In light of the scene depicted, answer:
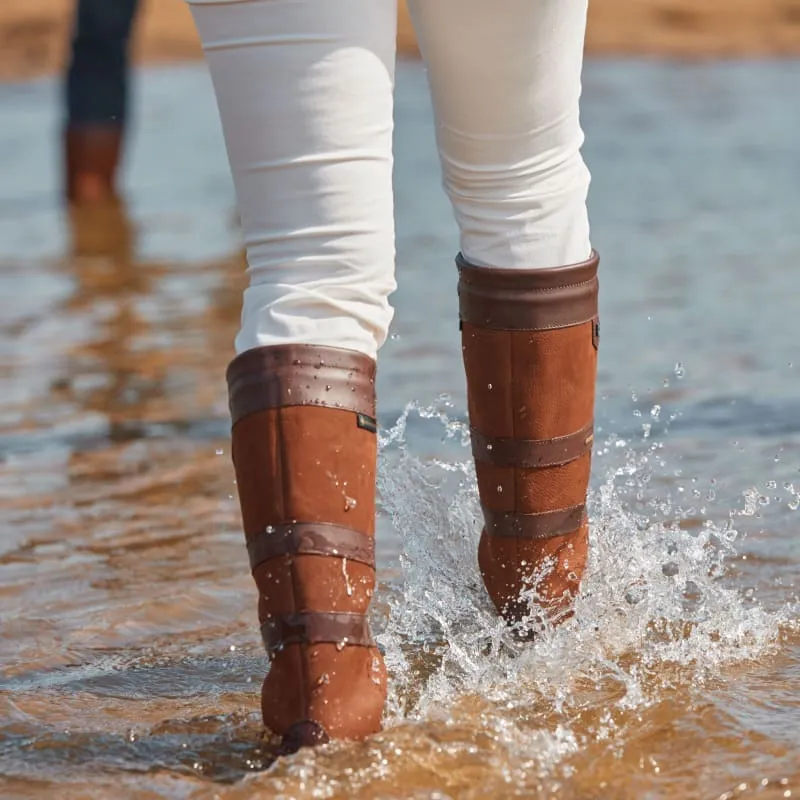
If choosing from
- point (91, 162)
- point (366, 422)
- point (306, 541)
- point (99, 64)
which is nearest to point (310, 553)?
point (306, 541)

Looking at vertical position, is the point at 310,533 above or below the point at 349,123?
below

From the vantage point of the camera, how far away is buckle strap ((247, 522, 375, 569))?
4.91ft

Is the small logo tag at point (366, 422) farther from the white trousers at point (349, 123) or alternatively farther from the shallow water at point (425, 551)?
the shallow water at point (425, 551)

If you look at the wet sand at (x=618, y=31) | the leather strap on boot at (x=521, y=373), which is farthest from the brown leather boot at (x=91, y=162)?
the wet sand at (x=618, y=31)

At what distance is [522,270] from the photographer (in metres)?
1.74

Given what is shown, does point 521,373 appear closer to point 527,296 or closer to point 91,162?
point 527,296

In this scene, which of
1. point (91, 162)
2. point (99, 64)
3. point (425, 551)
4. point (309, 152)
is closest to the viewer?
point (309, 152)

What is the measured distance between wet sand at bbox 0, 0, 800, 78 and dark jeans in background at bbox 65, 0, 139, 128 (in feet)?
21.6

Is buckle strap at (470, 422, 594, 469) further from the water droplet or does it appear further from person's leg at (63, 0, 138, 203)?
person's leg at (63, 0, 138, 203)

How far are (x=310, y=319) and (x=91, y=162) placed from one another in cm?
470

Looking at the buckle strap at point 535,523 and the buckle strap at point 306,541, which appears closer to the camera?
the buckle strap at point 306,541

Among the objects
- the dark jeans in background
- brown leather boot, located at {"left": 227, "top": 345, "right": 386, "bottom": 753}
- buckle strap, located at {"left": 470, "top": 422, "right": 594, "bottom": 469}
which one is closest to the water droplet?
brown leather boot, located at {"left": 227, "top": 345, "right": 386, "bottom": 753}

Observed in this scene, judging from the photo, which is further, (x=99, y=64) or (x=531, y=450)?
(x=99, y=64)

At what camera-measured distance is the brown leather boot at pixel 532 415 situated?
1755mm
